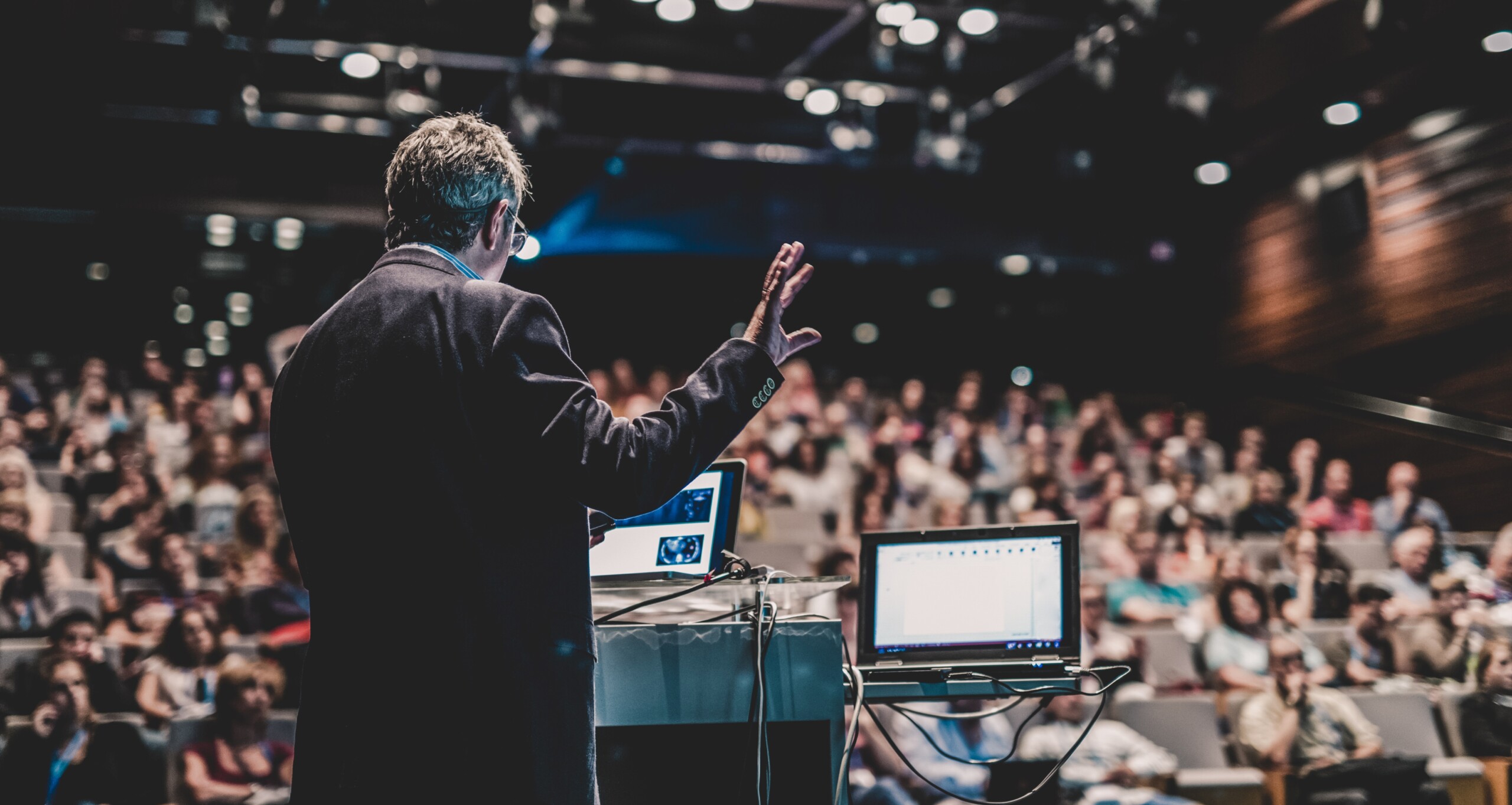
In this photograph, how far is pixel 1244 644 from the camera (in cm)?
478

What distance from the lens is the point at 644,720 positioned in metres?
1.50

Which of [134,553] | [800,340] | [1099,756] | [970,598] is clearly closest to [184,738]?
[134,553]

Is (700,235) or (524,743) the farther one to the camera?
(700,235)

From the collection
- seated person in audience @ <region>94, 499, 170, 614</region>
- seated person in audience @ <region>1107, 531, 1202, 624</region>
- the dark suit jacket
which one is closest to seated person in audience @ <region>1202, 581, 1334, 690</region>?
seated person in audience @ <region>1107, 531, 1202, 624</region>

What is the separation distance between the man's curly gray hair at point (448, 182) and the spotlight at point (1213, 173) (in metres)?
7.95

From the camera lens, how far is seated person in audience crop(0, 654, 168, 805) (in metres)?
3.37

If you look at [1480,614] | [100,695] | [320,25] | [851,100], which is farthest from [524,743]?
[851,100]

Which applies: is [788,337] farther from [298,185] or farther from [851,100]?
[298,185]

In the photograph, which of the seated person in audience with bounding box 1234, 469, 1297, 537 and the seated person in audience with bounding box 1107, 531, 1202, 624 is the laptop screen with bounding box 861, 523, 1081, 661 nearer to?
the seated person in audience with bounding box 1107, 531, 1202, 624

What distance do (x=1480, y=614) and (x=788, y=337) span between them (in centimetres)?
452

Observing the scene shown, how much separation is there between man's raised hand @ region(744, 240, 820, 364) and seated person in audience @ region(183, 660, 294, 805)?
9.57 ft

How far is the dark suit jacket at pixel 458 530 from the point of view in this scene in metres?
1.09

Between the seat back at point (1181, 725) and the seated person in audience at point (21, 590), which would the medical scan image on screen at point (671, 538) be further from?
the seated person in audience at point (21, 590)

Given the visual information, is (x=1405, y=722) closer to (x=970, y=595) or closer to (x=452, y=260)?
(x=970, y=595)
